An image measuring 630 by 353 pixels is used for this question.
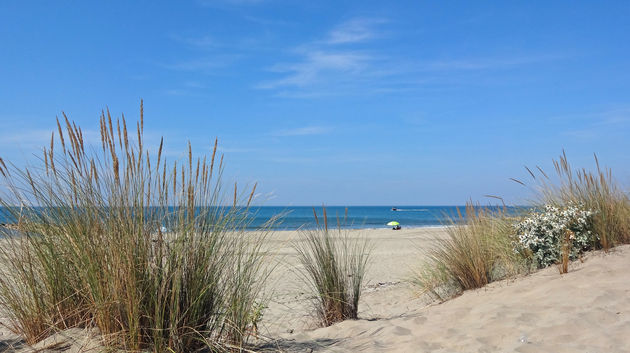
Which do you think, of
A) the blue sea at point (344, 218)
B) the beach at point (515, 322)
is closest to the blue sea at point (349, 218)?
the blue sea at point (344, 218)

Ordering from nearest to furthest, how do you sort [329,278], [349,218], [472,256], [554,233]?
[329,278]
[472,256]
[554,233]
[349,218]

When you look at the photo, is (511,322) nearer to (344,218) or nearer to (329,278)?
(329,278)

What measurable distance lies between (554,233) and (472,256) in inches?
51.1

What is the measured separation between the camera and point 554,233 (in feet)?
20.9

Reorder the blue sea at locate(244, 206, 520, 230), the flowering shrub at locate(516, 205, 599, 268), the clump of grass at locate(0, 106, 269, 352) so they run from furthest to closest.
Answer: the flowering shrub at locate(516, 205, 599, 268) → the blue sea at locate(244, 206, 520, 230) → the clump of grass at locate(0, 106, 269, 352)

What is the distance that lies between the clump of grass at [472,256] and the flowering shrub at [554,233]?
24 cm

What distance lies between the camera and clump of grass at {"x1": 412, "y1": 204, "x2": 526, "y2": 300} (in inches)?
231

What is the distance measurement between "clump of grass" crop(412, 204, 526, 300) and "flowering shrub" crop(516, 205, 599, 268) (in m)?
0.24

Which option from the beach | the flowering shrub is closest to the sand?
the beach

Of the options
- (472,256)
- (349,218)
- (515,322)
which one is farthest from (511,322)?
(349,218)

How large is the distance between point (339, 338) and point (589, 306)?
2176mm

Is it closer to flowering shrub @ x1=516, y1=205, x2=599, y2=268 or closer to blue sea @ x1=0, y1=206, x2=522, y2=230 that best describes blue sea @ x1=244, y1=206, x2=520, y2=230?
blue sea @ x1=0, y1=206, x2=522, y2=230

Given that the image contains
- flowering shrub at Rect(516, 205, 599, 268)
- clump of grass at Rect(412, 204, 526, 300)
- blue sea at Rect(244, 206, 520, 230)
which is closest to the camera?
blue sea at Rect(244, 206, 520, 230)

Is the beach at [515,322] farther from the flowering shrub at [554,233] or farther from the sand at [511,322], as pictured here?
the flowering shrub at [554,233]
